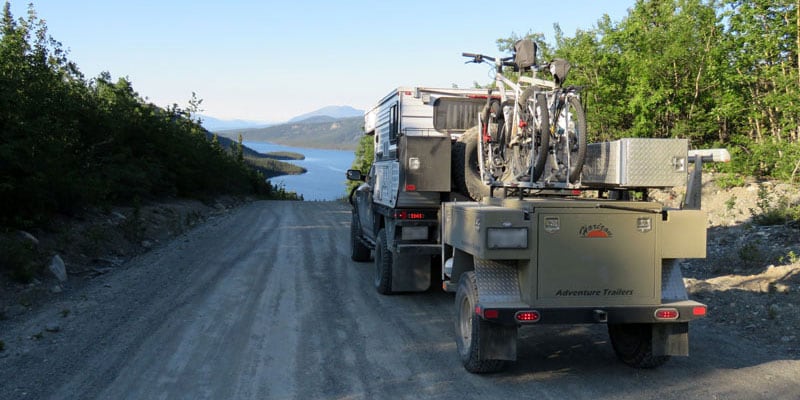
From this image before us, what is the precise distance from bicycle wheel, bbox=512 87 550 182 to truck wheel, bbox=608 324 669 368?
178 cm

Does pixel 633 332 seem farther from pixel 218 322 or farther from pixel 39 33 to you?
pixel 39 33

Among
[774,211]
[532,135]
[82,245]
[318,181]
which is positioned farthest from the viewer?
[318,181]

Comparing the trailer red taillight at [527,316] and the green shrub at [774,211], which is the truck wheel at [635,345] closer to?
the trailer red taillight at [527,316]

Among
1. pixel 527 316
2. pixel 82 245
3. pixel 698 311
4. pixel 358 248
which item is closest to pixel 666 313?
pixel 698 311

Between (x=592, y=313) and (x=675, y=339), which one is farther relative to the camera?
(x=675, y=339)

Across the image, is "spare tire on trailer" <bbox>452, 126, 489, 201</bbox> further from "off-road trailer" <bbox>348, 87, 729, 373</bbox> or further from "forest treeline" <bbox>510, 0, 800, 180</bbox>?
"forest treeline" <bbox>510, 0, 800, 180</bbox>

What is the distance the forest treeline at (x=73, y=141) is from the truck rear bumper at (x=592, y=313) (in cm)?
919

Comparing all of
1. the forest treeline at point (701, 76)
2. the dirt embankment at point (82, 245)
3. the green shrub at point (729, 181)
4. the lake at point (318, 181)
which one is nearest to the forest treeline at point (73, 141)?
the dirt embankment at point (82, 245)

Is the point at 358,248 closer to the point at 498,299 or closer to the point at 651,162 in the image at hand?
the point at 498,299

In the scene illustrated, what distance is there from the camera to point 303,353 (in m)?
6.84

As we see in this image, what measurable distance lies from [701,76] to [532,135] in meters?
14.5

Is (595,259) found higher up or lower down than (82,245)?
higher up

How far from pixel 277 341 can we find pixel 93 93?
17.2 metres

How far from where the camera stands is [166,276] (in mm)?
11539
